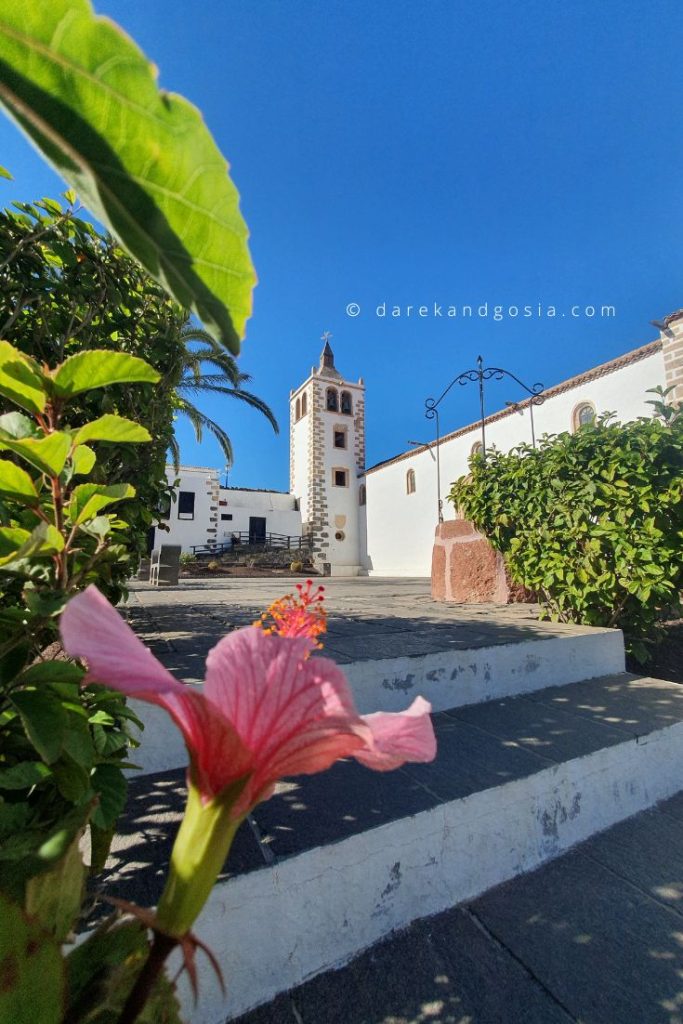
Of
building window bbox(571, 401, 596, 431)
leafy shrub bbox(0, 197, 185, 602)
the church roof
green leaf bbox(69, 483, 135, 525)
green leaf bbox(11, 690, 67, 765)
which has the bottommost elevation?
green leaf bbox(11, 690, 67, 765)

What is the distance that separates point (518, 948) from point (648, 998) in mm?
317

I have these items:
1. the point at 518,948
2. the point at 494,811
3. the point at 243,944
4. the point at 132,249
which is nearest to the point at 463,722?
the point at 494,811

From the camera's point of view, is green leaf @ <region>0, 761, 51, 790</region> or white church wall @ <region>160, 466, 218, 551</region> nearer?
green leaf @ <region>0, 761, 51, 790</region>

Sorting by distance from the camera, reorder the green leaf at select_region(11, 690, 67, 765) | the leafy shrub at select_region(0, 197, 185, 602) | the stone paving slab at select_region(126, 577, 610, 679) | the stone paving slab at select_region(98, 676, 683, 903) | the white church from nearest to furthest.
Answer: the green leaf at select_region(11, 690, 67, 765)
the stone paving slab at select_region(98, 676, 683, 903)
the leafy shrub at select_region(0, 197, 185, 602)
the stone paving slab at select_region(126, 577, 610, 679)
the white church

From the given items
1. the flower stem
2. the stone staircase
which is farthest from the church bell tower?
the flower stem

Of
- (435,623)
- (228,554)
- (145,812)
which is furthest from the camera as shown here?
(228,554)

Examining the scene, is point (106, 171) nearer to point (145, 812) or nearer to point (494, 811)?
point (145, 812)

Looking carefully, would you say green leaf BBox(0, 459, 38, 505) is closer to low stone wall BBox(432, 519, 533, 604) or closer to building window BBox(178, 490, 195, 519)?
low stone wall BBox(432, 519, 533, 604)

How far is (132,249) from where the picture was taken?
0.93ft

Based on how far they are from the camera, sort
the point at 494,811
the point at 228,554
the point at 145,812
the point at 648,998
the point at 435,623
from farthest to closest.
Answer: the point at 228,554 → the point at 435,623 → the point at 494,811 → the point at 145,812 → the point at 648,998

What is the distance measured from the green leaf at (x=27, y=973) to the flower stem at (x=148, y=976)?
0.16 feet

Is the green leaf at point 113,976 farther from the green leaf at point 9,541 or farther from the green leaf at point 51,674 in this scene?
the green leaf at point 9,541

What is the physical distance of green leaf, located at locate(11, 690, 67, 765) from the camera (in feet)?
1.82

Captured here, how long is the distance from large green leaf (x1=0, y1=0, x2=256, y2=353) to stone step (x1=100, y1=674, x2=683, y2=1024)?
1.23 m
